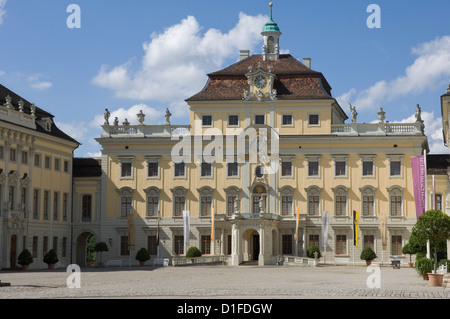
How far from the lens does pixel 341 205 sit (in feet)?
209

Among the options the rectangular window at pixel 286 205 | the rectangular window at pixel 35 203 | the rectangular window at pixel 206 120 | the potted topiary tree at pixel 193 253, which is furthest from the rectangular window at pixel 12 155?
the rectangular window at pixel 286 205

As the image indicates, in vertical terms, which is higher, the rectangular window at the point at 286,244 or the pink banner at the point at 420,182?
the pink banner at the point at 420,182

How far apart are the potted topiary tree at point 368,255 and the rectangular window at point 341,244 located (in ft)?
7.01

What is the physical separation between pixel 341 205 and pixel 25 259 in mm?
23842

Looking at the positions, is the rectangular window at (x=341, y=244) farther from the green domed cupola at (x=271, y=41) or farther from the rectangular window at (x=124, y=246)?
the rectangular window at (x=124, y=246)

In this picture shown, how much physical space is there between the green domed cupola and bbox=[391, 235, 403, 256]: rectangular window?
1741 centimetres

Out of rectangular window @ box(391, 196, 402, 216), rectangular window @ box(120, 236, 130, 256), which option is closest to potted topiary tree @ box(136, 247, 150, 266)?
rectangular window @ box(120, 236, 130, 256)

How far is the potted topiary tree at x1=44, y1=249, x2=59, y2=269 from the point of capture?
58.7 metres

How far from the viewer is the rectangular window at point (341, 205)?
63469 mm

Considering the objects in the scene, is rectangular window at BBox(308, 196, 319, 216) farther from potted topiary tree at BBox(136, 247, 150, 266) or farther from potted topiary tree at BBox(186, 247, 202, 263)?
potted topiary tree at BBox(136, 247, 150, 266)

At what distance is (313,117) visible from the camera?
6406cm

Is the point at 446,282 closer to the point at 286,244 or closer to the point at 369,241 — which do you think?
the point at 369,241
